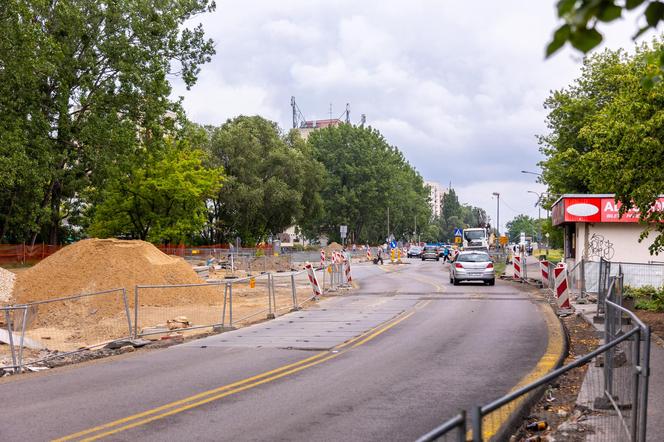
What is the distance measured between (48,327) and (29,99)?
1976 cm

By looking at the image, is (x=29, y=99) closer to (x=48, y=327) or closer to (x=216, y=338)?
(x=48, y=327)

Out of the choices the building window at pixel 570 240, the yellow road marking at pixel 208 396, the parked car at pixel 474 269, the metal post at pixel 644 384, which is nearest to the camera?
the metal post at pixel 644 384

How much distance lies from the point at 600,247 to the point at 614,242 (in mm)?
684

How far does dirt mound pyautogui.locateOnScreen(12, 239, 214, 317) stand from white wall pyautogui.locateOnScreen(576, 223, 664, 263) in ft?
54.8

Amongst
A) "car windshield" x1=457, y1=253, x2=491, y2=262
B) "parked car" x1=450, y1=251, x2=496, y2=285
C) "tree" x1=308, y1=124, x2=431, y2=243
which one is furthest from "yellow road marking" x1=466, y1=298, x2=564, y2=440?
"tree" x1=308, y1=124, x2=431, y2=243

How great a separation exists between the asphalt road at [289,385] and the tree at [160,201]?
122 ft

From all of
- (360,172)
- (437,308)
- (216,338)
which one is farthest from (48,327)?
(360,172)

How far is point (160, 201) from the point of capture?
56.0 meters

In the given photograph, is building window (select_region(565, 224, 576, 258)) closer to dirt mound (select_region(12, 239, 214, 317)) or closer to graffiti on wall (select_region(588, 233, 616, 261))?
graffiti on wall (select_region(588, 233, 616, 261))

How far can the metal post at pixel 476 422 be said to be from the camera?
10.4 feet

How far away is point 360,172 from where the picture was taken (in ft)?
328

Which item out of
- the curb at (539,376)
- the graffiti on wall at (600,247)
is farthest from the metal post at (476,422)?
the graffiti on wall at (600,247)

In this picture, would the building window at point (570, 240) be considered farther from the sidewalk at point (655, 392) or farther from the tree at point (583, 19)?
the tree at point (583, 19)

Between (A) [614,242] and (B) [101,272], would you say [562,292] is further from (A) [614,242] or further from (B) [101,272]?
(B) [101,272]
